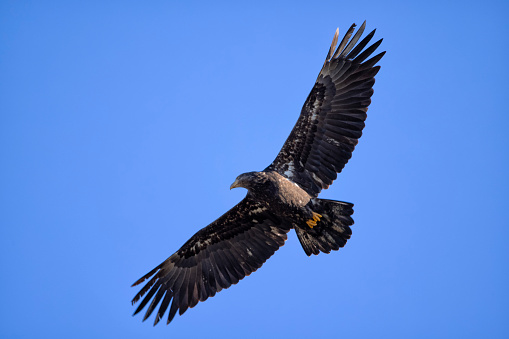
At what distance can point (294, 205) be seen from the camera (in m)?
10.7

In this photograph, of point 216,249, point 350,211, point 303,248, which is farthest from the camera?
point 216,249

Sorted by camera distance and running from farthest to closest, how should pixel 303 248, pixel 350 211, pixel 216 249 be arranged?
pixel 216 249
pixel 303 248
pixel 350 211

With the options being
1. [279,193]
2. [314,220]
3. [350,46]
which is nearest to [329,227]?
[314,220]

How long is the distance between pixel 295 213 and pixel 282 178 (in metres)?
0.70

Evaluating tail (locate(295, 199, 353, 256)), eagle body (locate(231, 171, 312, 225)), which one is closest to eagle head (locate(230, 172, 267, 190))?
eagle body (locate(231, 171, 312, 225))

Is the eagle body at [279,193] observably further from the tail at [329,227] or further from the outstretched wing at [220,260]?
the outstretched wing at [220,260]

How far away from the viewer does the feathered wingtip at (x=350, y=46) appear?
1089 centimetres

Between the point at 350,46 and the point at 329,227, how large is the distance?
11.0 ft

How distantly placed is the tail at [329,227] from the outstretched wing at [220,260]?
904 mm

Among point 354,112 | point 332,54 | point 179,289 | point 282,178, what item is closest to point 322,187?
point 282,178

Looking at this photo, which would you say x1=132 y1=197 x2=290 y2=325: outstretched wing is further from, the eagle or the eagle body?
the eagle body

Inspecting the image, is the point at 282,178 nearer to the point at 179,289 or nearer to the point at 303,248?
the point at 303,248

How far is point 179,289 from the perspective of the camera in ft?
38.5

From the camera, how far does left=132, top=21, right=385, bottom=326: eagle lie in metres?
10.8
